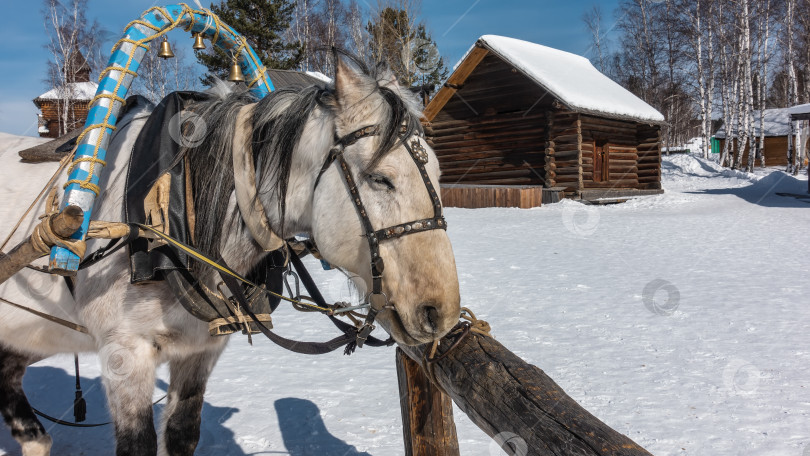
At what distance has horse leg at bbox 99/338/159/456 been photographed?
1726 mm

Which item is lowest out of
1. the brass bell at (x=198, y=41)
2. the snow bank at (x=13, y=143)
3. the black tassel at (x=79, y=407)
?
the black tassel at (x=79, y=407)

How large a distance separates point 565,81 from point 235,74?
1619 centimetres

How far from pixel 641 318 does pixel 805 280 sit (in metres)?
2.98

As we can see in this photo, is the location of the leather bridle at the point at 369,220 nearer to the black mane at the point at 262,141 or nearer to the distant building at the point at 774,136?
the black mane at the point at 262,141

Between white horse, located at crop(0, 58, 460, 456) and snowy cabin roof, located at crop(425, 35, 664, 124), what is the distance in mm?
12554

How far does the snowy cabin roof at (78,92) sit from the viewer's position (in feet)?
79.3

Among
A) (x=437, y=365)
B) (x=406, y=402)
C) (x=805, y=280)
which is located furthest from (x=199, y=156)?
(x=805, y=280)

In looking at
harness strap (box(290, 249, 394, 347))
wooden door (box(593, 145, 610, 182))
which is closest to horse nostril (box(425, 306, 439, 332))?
harness strap (box(290, 249, 394, 347))

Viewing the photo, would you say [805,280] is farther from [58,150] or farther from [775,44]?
[775,44]

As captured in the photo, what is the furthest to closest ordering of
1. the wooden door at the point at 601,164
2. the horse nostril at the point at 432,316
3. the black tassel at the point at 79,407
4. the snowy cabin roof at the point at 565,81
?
the wooden door at the point at 601,164
the snowy cabin roof at the point at 565,81
the black tassel at the point at 79,407
the horse nostril at the point at 432,316

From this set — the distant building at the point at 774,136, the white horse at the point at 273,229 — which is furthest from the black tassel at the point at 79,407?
the distant building at the point at 774,136

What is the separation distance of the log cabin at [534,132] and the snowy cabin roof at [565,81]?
0.15 ft

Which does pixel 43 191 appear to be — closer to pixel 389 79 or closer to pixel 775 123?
pixel 389 79

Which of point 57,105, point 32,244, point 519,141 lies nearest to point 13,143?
point 32,244
